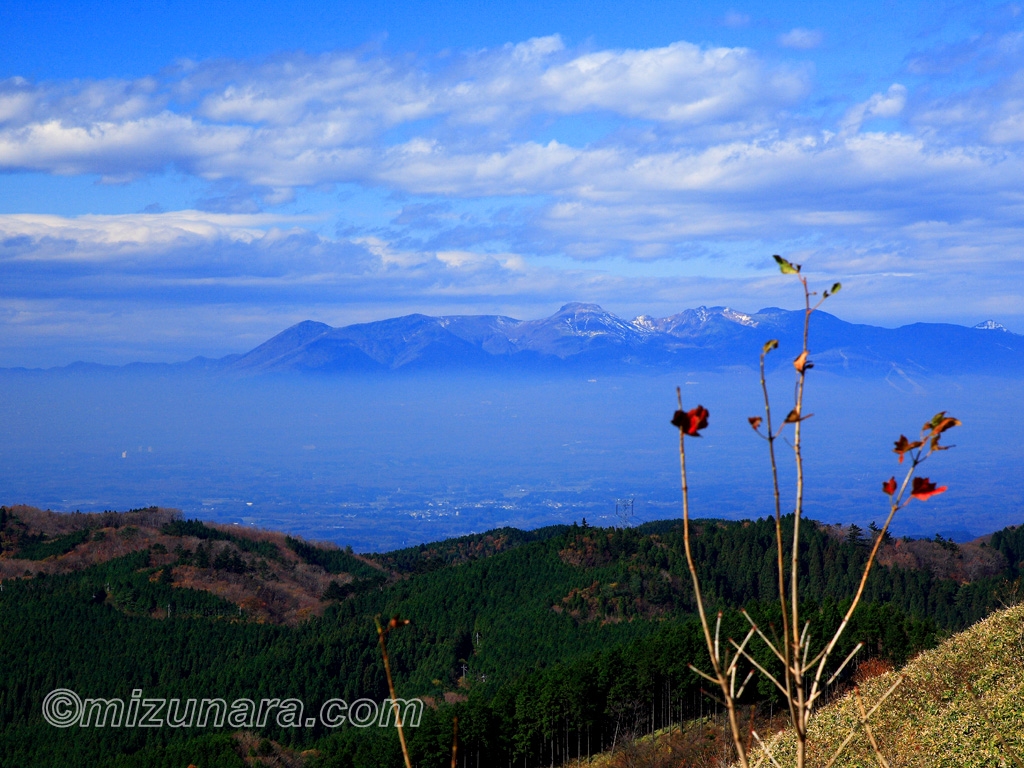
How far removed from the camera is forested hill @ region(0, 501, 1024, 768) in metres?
34.0

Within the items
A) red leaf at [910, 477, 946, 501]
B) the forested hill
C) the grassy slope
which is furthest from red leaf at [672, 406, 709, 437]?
the forested hill

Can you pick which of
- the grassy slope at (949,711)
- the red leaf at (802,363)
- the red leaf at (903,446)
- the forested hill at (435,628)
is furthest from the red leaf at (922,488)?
the forested hill at (435,628)

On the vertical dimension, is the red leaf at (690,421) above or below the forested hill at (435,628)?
above

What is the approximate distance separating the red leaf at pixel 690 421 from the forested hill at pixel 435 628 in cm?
3169

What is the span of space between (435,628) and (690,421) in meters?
57.4

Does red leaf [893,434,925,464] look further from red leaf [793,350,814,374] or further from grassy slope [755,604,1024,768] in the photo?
grassy slope [755,604,1024,768]

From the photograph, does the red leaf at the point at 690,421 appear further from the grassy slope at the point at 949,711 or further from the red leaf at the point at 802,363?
the grassy slope at the point at 949,711

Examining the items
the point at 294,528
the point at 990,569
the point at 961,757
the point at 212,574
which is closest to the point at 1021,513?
the point at 990,569

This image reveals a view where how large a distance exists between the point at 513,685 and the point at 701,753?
381 inches

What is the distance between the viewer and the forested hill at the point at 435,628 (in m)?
34.0

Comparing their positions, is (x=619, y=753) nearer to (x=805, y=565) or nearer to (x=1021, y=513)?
(x=805, y=565)

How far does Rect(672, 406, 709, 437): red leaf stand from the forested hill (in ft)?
104

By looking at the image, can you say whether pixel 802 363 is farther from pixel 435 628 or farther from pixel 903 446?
pixel 435 628

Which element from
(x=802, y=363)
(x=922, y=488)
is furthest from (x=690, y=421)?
(x=922, y=488)
